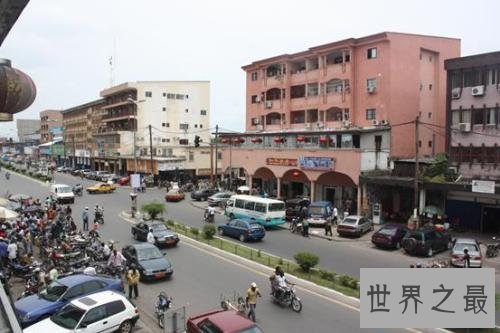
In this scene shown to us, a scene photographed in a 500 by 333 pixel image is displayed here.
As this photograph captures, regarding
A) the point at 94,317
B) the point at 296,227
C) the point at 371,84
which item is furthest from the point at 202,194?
the point at 94,317

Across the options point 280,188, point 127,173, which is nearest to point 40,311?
point 280,188

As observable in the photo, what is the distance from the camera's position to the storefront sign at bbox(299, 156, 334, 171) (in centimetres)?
4069

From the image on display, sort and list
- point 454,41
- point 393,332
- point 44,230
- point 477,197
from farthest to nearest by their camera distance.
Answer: point 454,41 < point 477,197 < point 44,230 < point 393,332

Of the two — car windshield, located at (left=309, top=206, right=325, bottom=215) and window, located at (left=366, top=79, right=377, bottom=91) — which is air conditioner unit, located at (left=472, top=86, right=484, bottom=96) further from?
car windshield, located at (left=309, top=206, right=325, bottom=215)

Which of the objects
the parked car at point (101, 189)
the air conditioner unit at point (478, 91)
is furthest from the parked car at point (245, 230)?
the parked car at point (101, 189)

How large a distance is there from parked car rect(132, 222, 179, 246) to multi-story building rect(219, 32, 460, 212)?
17.0 m

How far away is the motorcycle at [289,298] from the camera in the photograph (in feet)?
54.9

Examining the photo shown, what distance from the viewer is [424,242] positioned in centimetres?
2658

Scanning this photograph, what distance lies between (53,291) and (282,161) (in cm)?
3155

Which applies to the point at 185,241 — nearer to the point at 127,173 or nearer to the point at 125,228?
the point at 125,228

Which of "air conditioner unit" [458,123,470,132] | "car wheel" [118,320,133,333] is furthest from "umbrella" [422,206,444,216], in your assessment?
"car wheel" [118,320,133,333]

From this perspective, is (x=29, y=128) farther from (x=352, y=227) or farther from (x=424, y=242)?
(x=424, y=242)

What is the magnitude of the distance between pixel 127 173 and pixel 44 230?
180ft

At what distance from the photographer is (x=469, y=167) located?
3412cm
